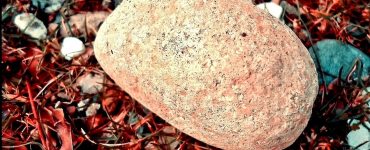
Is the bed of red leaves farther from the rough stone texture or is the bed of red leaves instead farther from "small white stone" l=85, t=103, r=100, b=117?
the rough stone texture

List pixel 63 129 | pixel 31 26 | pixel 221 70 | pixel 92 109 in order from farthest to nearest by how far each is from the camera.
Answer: pixel 31 26 < pixel 92 109 < pixel 63 129 < pixel 221 70

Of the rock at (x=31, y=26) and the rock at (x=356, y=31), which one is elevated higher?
the rock at (x=31, y=26)

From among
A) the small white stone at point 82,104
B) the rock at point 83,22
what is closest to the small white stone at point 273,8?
the rock at point 83,22

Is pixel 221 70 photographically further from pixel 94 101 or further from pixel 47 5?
pixel 47 5

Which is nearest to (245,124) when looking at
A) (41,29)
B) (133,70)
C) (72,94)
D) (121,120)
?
(133,70)

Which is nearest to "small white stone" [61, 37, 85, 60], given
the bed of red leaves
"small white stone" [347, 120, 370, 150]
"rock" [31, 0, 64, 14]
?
the bed of red leaves

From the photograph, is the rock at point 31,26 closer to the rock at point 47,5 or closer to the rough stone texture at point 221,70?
the rock at point 47,5

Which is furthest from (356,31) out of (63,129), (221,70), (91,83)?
(63,129)
